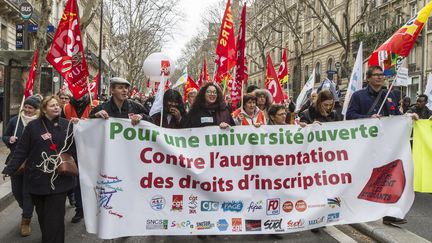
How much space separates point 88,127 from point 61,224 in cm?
94

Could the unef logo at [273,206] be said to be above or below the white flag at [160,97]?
below

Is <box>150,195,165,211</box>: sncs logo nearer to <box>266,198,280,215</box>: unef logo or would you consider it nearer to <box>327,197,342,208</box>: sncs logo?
<box>266,198,280,215</box>: unef logo

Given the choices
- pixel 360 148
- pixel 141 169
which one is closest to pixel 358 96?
pixel 360 148

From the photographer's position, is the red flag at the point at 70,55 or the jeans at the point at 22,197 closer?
the jeans at the point at 22,197

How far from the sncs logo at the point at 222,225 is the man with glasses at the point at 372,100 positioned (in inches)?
86.0

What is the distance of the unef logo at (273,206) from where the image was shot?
4.69 metres

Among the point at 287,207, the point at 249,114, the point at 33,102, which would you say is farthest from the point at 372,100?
the point at 33,102

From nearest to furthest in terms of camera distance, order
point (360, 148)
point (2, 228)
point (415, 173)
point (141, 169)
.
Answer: point (141, 169) → point (360, 148) → point (415, 173) → point (2, 228)

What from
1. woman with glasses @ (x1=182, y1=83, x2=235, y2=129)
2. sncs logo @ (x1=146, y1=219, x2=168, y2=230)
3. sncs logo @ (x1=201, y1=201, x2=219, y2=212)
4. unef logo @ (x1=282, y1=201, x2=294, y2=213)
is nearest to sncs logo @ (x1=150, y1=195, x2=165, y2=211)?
sncs logo @ (x1=146, y1=219, x2=168, y2=230)

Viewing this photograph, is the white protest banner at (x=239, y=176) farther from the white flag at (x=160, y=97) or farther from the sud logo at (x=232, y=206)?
the white flag at (x=160, y=97)

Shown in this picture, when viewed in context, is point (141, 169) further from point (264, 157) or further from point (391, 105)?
point (391, 105)

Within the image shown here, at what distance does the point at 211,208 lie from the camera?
4.64 meters

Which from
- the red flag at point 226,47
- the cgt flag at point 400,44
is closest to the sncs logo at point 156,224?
the red flag at point 226,47

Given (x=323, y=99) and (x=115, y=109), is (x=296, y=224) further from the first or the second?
(x=115, y=109)
